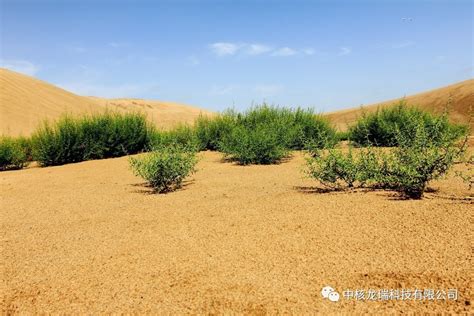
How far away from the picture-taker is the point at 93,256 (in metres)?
4.14

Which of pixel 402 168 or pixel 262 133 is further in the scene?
pixel 262 133

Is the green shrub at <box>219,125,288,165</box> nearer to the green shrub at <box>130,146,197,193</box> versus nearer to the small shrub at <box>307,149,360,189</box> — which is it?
the green shrub at <box>130,146,197,193</box>

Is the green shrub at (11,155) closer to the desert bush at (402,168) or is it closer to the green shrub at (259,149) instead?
the green shrub at (259,149)

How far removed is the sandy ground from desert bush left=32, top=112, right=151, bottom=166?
22.6ft

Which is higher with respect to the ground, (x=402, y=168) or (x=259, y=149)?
(x=259, y=149)

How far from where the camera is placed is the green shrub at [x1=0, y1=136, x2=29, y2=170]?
12.7 meters

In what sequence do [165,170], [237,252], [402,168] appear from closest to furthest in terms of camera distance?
[237,252]
[402,168]
[165,170]

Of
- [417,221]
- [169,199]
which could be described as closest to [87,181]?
[169,199]

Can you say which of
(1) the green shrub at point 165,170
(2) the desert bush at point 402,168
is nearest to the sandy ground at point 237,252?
(2) the desert bush at point 402,168

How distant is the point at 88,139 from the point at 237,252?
11020 mm

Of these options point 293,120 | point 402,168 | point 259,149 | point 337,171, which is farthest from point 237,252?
point 293,120

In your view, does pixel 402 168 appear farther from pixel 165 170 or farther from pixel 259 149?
pixel 259 149

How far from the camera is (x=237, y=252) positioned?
3.96 meters

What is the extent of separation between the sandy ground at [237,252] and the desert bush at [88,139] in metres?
6.90
